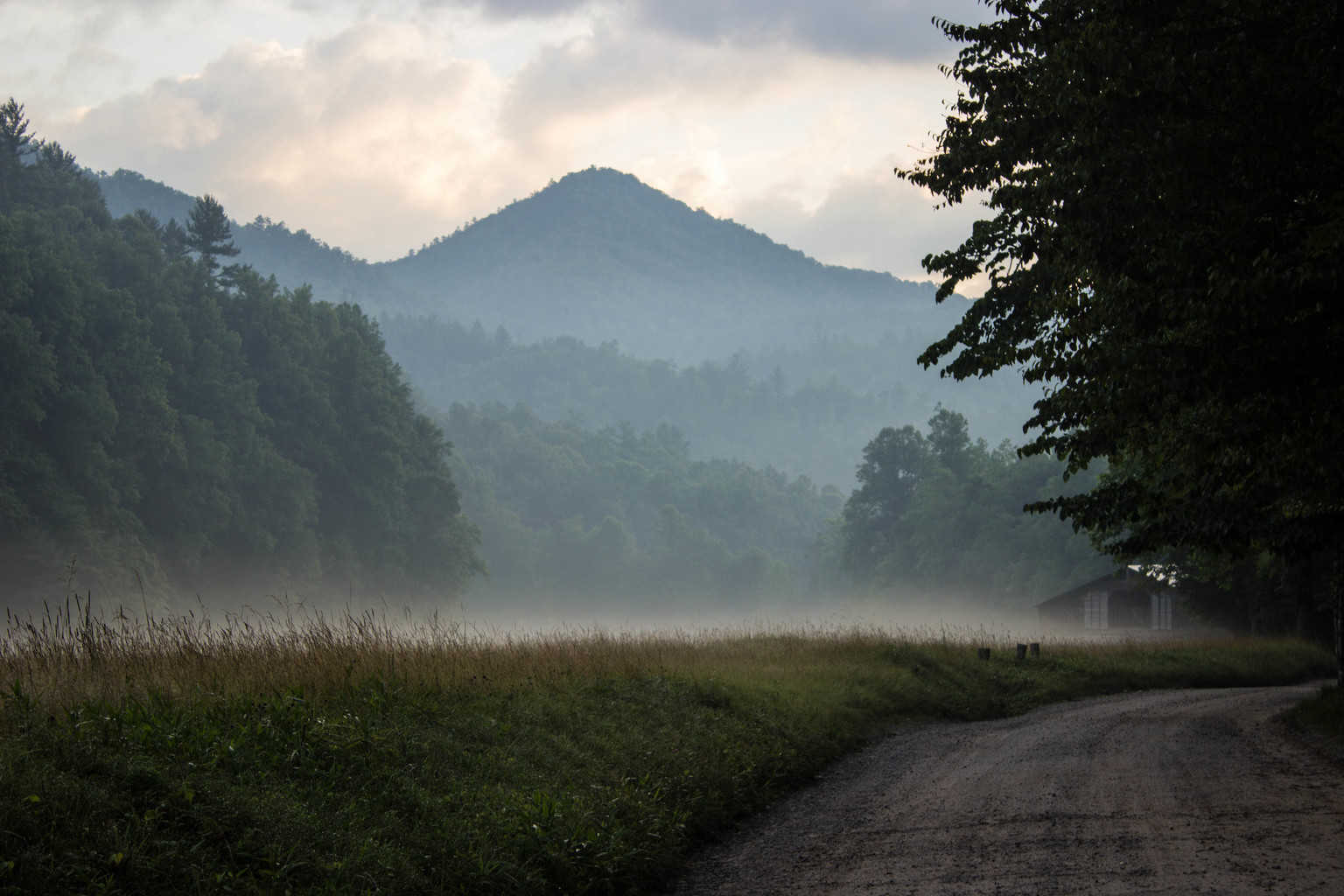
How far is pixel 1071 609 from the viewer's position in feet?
226

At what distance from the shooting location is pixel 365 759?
8.63 meters

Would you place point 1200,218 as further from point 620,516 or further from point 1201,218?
point 620,516

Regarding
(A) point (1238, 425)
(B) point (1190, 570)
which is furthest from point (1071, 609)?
(A) point (1238, 425)

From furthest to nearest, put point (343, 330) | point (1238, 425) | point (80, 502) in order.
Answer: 1. point (343, 330)
2. point (80, 502)
3. point (1238, 425)

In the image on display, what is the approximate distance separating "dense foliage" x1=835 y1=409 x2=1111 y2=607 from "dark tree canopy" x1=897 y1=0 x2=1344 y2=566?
60726 millimetres

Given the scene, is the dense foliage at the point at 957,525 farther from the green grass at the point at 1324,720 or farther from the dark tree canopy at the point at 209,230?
the dark tree canopy at the point at 209,230

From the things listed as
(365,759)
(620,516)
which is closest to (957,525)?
(620,516)

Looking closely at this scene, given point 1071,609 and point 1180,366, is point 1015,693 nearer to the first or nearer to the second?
point 1180,366

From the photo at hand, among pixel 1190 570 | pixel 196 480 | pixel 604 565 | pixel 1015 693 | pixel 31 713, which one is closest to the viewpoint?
pixel 31 713

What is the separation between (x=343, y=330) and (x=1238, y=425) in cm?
7646

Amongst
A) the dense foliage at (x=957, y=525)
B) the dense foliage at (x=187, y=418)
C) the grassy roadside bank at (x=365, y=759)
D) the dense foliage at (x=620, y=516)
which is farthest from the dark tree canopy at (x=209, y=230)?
the grassy roadside bank at (x=365, y=759)

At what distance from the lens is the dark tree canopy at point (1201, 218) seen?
400 inches

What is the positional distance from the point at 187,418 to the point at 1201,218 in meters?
62.2

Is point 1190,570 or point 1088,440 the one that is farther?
point 1190,570
